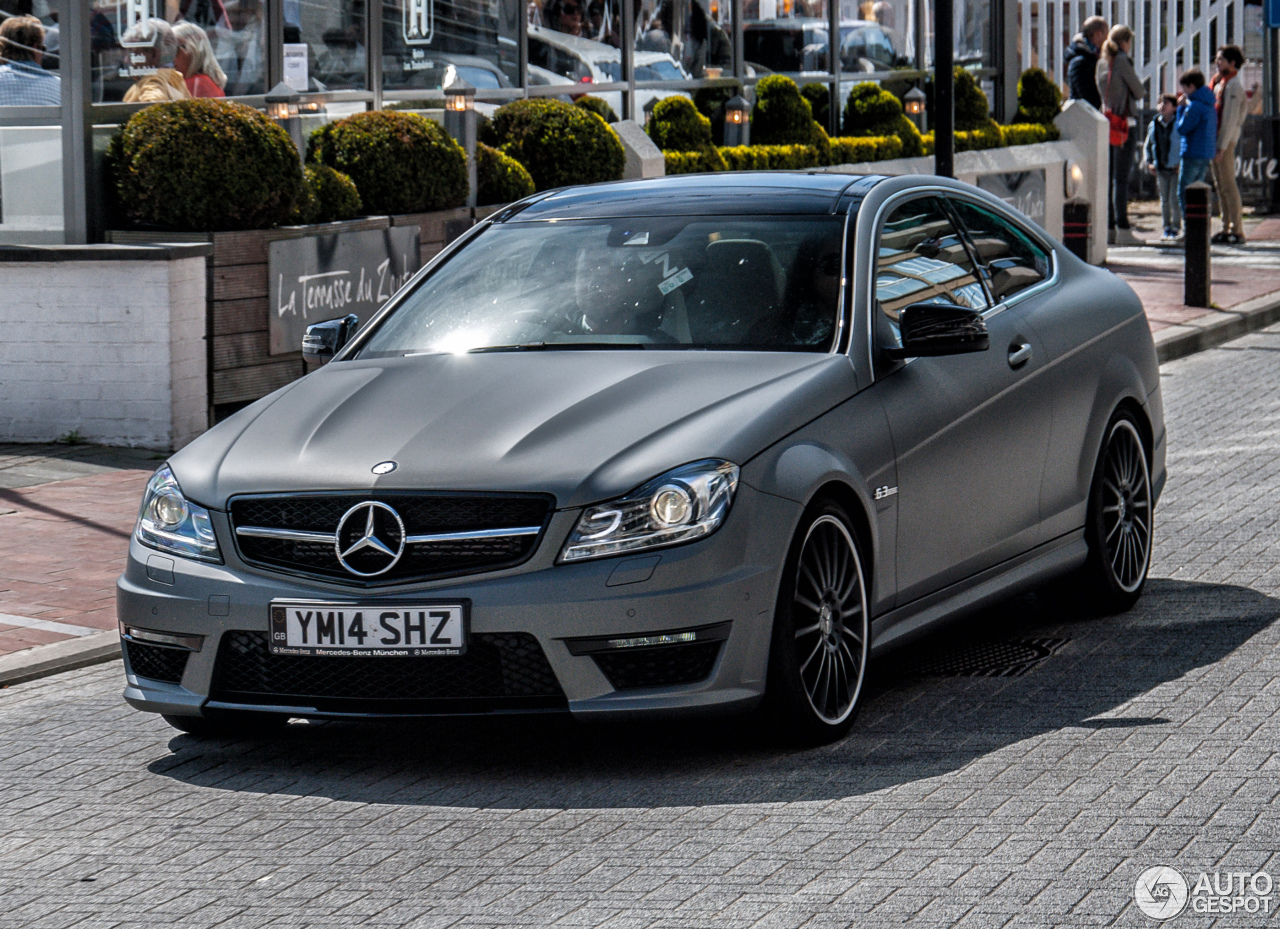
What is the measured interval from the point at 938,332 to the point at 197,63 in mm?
8873

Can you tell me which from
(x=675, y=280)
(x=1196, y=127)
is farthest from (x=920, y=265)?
(x=1196, y=127)

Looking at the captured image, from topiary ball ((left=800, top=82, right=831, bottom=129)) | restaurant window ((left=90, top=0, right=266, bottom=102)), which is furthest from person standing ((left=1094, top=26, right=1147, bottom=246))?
restaurant window ((left=90, top=0, right=266, bottom=102))

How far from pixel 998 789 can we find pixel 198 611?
2.10 meters

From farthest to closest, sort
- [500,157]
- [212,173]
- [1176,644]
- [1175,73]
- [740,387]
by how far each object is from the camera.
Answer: [1175,73] → [500,157] → [212,173] → [1176,644] → [740,387]

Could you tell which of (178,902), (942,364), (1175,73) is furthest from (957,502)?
(1175,73)

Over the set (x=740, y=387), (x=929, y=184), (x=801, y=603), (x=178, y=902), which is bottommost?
(x=178, y=902)

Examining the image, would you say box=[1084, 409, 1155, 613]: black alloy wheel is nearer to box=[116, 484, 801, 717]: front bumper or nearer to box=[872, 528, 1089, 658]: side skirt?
box=[872, 528, 1089, 658]: side skirt

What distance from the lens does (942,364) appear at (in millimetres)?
6457

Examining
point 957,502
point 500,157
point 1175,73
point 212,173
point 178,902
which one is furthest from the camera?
point 1175,73

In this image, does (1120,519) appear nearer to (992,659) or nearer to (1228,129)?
(992,659)

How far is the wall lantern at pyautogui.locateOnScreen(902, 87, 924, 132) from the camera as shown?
77.0ft

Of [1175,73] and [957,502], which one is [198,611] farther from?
[1175,73]

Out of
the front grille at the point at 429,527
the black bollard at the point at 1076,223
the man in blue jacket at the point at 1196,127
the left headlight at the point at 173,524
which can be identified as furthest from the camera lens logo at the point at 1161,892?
the man in blue jacket at the point at 1196,127

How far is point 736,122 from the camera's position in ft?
66.4
